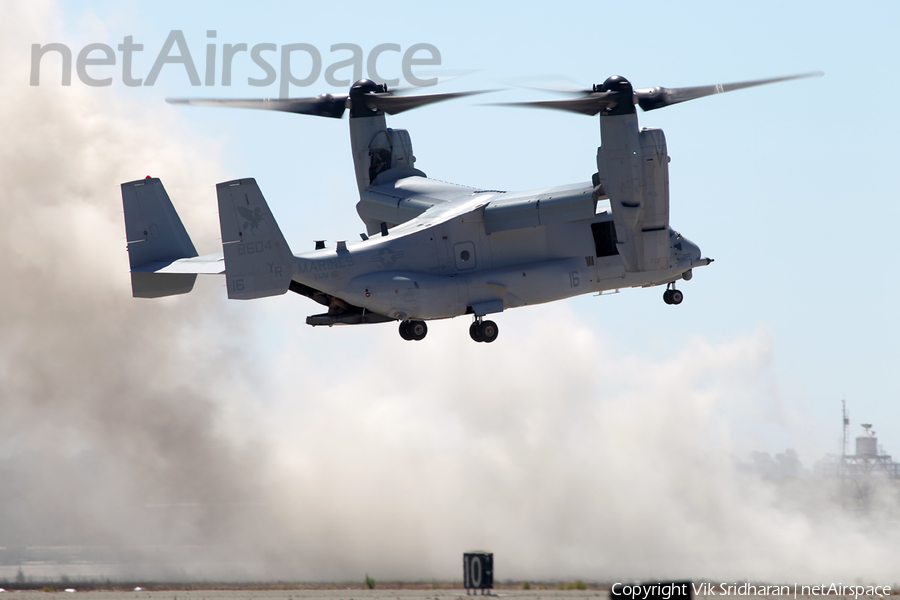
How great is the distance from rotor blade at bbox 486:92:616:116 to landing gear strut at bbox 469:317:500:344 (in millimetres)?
7263

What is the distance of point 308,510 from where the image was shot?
148 feet

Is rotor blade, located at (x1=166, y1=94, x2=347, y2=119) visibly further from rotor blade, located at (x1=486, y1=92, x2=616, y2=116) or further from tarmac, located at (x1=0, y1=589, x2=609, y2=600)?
tarmac, located at (x1=0, y1=589, x2=609, y2=600)

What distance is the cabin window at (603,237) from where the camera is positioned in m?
34.1

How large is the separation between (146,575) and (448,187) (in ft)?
57.6

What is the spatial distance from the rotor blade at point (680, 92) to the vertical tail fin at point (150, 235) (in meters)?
14.4

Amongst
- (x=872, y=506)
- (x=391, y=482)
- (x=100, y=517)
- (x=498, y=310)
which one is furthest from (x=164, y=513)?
(x=872, y=506)

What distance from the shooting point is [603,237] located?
34156 mm

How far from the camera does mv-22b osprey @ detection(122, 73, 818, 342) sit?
28859 millimetres

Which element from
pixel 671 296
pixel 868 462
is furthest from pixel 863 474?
pixel 671 296

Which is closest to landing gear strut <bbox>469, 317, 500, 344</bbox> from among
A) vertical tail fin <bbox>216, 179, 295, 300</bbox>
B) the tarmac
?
vertical tail fin <bbox>216, 179, 295, 300</bbox>

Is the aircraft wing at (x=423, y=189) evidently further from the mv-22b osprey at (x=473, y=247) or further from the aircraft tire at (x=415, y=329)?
the aircraft tire at (x=415, y=329)

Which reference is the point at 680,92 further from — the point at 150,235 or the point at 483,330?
the point at 150,235

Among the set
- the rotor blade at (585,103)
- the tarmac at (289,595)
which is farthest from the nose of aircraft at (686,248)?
the tarmac at (289,595)

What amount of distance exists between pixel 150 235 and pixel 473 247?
9.87m
